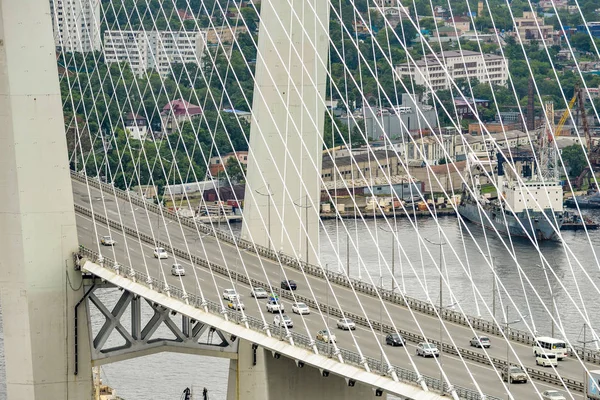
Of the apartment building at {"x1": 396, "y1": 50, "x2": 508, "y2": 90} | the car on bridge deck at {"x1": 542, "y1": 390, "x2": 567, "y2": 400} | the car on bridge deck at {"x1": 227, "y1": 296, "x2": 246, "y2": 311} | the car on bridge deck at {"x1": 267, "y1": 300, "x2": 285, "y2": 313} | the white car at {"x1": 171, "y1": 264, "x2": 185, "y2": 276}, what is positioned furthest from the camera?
the apartment building at {"x1": 396, "y1": 50, "x2": 508, "y2": 90}

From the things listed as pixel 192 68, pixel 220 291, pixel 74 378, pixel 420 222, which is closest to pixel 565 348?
pixel 220 291

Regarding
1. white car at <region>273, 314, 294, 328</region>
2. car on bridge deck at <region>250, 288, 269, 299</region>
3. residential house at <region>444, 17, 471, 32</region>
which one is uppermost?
white car at <region>273, 314, 294, 328</region>

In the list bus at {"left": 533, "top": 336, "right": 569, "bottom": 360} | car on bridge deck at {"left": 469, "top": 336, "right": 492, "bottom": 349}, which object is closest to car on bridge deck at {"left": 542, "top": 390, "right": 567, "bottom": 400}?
bus at {"left": 533, "top": 336, "right": 569, "bottom": 360}

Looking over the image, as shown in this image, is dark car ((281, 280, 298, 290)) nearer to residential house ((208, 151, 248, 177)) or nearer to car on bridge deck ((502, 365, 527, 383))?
car on bridge deck ((502, 365, 527, 383))

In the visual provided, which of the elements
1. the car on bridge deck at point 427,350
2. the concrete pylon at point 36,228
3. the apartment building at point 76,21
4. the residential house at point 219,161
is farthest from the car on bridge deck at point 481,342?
the residential house at point 219,161

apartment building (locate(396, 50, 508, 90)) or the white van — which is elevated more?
the white van

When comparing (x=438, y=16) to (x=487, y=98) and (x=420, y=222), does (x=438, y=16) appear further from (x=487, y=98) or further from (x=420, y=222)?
(x=420, y=222)

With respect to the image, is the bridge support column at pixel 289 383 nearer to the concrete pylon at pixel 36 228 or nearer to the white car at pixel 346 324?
the white car at pixel 346 324
